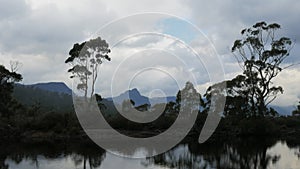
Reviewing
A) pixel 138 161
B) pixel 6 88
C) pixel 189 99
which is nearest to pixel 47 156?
pixel 138 161

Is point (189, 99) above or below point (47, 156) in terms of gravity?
above

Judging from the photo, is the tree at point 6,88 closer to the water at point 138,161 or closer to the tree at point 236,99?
the water at point 138,161

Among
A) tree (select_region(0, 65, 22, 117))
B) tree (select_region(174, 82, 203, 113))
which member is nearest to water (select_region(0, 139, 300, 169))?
tree (select_region(0, 65, 22, 117))

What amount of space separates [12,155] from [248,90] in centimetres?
2812

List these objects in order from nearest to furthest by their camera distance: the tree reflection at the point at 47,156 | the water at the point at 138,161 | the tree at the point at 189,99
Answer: the water at the point at 138,161 → the tree reflection at the point at 47,156 → the tree at the point at 189,99

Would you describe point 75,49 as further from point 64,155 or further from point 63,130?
point 64,155

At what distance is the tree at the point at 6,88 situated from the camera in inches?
1495

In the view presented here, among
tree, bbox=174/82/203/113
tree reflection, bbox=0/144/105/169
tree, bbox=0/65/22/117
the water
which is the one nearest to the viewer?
the water

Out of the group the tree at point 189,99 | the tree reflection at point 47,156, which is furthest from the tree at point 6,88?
the tree at point 189,99

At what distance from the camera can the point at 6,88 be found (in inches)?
1505

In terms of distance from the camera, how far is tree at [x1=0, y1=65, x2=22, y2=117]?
3797 cm

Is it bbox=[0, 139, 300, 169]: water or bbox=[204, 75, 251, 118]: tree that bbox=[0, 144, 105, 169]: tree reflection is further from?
bbox=[204, 75, 251, 118]: tree

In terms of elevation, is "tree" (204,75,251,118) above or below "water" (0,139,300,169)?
above

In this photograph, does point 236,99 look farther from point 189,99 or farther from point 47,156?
point 47,156
